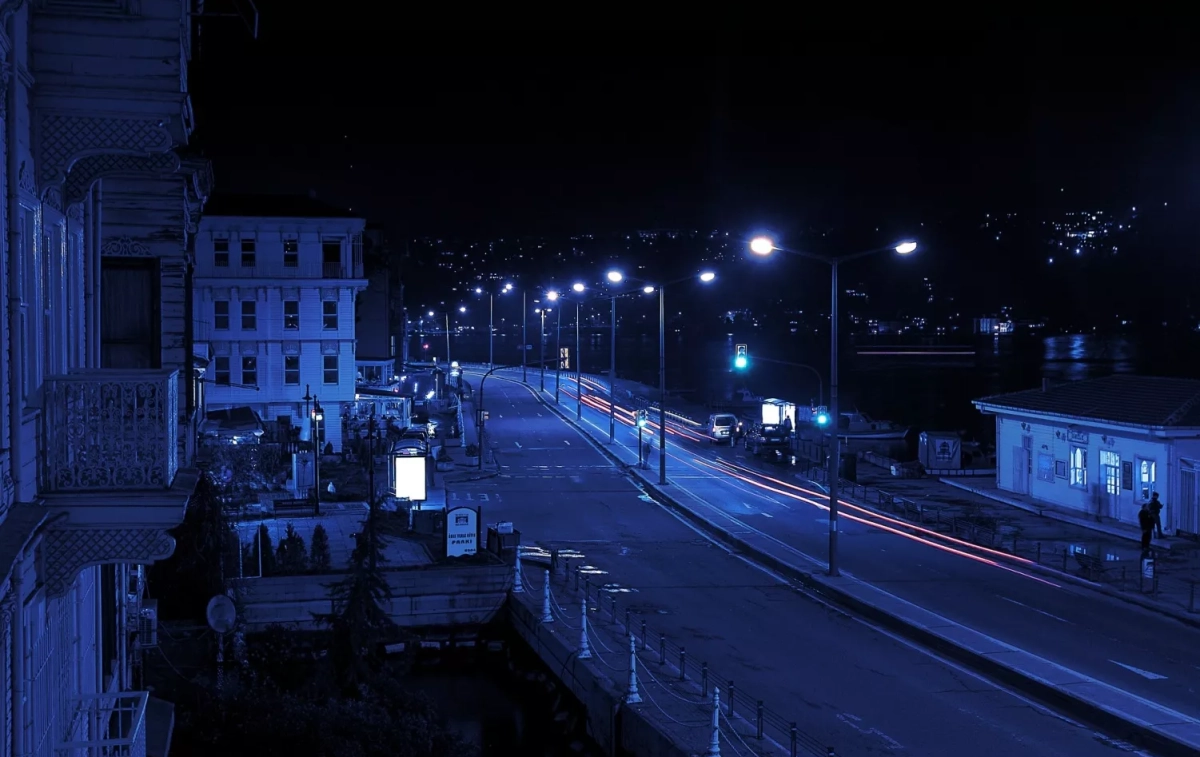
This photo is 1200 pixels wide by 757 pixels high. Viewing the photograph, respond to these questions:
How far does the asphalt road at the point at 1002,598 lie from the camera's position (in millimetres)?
18109

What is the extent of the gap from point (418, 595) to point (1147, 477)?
21789mm

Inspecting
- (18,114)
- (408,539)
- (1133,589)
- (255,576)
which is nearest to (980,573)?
(1133,589)

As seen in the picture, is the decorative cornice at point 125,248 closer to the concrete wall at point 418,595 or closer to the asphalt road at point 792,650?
the asphalt road at point 792,650

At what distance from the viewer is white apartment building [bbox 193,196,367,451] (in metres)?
52.8

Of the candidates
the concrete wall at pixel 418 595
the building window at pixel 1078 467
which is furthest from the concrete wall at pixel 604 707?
the building window at pixel 1078 467

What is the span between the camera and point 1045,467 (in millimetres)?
38562

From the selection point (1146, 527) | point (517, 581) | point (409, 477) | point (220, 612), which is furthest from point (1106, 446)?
point (220, 612)

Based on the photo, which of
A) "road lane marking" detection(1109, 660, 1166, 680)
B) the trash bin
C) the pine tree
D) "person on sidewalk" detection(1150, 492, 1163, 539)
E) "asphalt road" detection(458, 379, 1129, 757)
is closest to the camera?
"asphalt road" detection(458, 379, 1129, 757)

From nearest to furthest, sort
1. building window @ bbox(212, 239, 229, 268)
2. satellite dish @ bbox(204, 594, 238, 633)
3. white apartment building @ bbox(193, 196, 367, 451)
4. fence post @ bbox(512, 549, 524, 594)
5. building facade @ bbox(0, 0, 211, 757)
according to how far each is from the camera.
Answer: building facade @ bbox(0, 0, 211, 757) < satellite dish @ bbox(204, 594, 238, 633) < fence post @ bbox(512, 549, 524, 594) < white apartment building @ bbox(193, 196, 367, 451) < building window @ bbox(212, 239, 229, 268)

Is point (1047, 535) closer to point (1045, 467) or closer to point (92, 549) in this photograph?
point (1045, 467)

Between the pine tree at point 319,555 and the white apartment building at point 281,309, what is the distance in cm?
2801

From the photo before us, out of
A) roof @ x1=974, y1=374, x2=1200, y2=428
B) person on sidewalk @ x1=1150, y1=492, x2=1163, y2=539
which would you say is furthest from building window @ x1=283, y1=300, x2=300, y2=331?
person on sidewalk @ x1=1150, y1=492, x2=1163, y2=539

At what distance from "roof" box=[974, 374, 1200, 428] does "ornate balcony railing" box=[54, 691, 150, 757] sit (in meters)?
30.3

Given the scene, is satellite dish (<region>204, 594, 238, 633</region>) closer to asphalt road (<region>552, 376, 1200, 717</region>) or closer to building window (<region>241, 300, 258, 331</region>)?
asphalt road (<region>552, 376, 1200, 717</region>)
